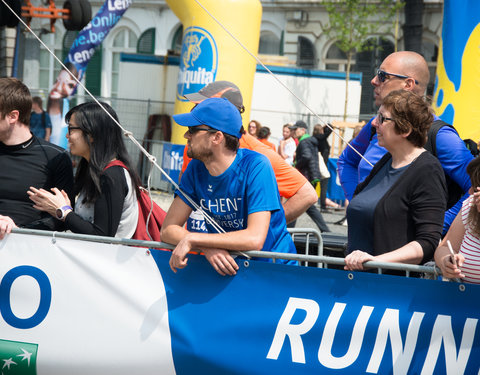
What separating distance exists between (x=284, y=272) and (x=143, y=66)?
14754 millimetres

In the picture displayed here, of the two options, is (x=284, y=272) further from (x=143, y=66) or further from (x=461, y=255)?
(x=143, y=66)

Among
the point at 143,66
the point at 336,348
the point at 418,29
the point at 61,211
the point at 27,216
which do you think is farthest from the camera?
the point at 418,29

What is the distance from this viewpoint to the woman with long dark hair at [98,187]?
157 inches

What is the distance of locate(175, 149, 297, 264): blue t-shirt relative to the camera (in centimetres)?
351

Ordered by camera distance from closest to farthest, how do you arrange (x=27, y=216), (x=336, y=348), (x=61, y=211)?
(x=336, y=348)
(x=61, y=211)
(x=27, y=216)

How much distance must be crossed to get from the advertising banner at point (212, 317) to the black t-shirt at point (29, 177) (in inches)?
16.0

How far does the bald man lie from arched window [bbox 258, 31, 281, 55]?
23.3 meters

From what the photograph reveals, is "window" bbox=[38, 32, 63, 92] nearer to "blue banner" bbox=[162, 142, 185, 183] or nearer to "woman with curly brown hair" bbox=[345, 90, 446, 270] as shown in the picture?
"blue banner" bbox=[162, 142, 185, 183]

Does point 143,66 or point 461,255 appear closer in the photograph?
point 461,255

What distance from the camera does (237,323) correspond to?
3.50 m

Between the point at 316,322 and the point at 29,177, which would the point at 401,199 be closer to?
the point at 316,322

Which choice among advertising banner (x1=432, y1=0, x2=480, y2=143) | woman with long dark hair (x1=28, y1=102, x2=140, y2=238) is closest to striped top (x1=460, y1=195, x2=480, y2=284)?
woman with long dark hair (x1=28, y1=102, x2=140, y2=238)

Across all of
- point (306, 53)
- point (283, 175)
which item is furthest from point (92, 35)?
point (306, 53)

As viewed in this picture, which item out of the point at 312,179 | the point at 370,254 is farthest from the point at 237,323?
the point at 312,179
